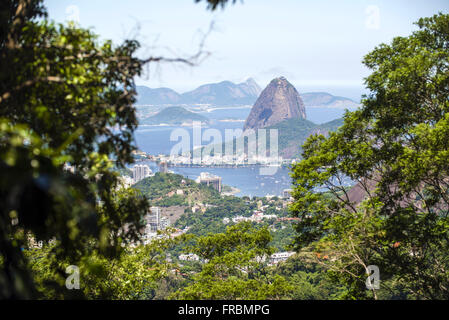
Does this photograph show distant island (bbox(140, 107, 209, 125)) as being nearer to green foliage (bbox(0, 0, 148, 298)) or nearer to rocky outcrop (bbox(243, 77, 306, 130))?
rocky outcrop (bbox(243, 77, 306, 130))

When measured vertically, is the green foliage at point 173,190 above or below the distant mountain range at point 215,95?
below

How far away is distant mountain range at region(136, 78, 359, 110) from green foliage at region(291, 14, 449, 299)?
503ft

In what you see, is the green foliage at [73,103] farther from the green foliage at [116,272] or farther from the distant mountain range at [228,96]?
the distant mountain range at [228,96]

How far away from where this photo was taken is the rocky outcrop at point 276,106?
10950cm

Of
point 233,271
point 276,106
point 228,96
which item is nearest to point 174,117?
point 276,106

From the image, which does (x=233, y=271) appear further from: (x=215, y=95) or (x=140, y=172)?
(x=215, y=95)

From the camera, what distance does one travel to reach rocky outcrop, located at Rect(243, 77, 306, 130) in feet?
359

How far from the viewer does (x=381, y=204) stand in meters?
5.94

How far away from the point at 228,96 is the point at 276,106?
69.2 metres

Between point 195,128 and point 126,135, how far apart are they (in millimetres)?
123471

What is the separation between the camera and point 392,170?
566 centimetres

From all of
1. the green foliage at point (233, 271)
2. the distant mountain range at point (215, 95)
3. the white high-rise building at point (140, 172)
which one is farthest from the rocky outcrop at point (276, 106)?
the green foliage at point (233, 271)

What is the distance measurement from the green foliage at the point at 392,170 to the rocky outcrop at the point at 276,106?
102269mm
